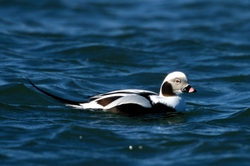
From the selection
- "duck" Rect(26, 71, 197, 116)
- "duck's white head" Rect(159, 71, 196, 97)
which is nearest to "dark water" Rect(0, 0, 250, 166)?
"duck" Rect(26, 71, 197, 116)

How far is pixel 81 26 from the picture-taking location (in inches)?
777

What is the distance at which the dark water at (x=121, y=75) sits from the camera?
27.3ft

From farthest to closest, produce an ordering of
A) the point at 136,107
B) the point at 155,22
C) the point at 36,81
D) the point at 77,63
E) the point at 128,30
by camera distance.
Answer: the point at 155,22 < the point at 128,30 < the point at 77,63 < the point at 36,81 < the point at 136,107

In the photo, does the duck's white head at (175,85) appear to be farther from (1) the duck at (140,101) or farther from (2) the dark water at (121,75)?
(2) the dark water at (121,75)

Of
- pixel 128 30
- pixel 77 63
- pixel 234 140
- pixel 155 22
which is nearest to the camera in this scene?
pixel 234 140

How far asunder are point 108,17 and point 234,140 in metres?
13.2

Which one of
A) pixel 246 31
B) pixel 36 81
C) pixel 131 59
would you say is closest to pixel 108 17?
pixel 246 31

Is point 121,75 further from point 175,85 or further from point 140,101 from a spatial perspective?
point 140,101

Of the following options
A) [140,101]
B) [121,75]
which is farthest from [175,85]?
[121,75]

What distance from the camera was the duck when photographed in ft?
31.3

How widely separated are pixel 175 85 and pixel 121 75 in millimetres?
3441

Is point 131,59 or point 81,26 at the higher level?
point 81,26

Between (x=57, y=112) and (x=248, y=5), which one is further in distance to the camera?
(x=248, y=5)

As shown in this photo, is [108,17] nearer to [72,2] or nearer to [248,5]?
[72,2]
